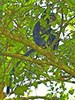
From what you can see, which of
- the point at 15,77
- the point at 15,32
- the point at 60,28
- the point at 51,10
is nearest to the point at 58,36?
the point at 60,28

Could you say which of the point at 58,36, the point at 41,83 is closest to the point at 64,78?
the point at 41,83

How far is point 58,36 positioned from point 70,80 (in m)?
1.83

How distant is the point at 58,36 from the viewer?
4.04m

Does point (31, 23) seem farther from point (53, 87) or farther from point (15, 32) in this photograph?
point (53, 87)

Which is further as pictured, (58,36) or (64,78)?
(64,78)

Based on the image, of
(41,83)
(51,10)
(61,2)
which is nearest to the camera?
(61,2)

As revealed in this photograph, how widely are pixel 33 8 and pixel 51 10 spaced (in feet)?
0.78

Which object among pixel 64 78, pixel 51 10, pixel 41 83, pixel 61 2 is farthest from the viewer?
pixel 41 83

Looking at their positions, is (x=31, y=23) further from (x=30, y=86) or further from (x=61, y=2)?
(x=30, y=86)

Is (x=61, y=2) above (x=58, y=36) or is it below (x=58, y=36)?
above

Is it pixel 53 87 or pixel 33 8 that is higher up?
pixel 33 8

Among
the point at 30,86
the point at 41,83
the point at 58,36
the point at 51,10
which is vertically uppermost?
the point at 51,10

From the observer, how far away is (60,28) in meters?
3.98

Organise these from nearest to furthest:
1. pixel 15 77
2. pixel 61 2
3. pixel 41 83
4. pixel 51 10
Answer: pixel 61 2 → pixel 51 10 → pixel 15 77 → pixel 41 83
